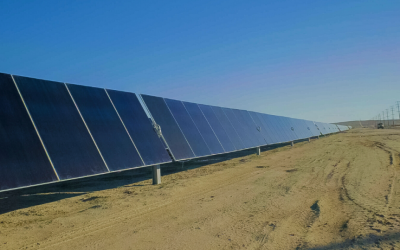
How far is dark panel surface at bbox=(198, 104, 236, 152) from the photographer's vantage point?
484 inches

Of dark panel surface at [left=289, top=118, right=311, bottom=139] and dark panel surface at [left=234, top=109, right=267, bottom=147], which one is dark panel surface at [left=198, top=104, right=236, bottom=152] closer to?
dark panel surface at [left=234, top=109, right=267, bottom=147]

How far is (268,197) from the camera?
253 inches

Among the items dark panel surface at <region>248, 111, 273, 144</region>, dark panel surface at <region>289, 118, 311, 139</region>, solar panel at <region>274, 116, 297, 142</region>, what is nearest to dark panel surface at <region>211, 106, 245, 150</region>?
dark panel surface at <region>248, 111, 273, 144</region>

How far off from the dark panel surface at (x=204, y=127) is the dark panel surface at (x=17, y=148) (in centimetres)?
675

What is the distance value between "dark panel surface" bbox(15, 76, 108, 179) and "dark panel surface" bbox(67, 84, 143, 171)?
26 cm

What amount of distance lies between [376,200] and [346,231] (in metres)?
2.34

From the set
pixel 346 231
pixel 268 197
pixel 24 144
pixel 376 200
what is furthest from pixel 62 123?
pixel 376 200

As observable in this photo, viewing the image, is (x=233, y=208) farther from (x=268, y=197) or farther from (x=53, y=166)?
(x=53, y=166)

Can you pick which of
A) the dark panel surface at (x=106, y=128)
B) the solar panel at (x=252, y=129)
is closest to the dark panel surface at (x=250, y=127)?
the solar panel at (x=252, y=129)

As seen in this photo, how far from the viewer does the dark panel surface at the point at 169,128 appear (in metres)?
9.12

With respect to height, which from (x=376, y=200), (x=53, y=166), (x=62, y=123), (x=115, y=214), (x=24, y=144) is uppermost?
(x=62, y=123)

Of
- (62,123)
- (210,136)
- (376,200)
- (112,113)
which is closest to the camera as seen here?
(376,200)

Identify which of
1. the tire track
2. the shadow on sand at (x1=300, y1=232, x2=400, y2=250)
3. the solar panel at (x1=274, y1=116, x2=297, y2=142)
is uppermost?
the solar panel at (x1=274, y1=116, x2=297, y2=142)

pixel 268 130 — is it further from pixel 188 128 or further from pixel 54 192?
pixel 54 192
